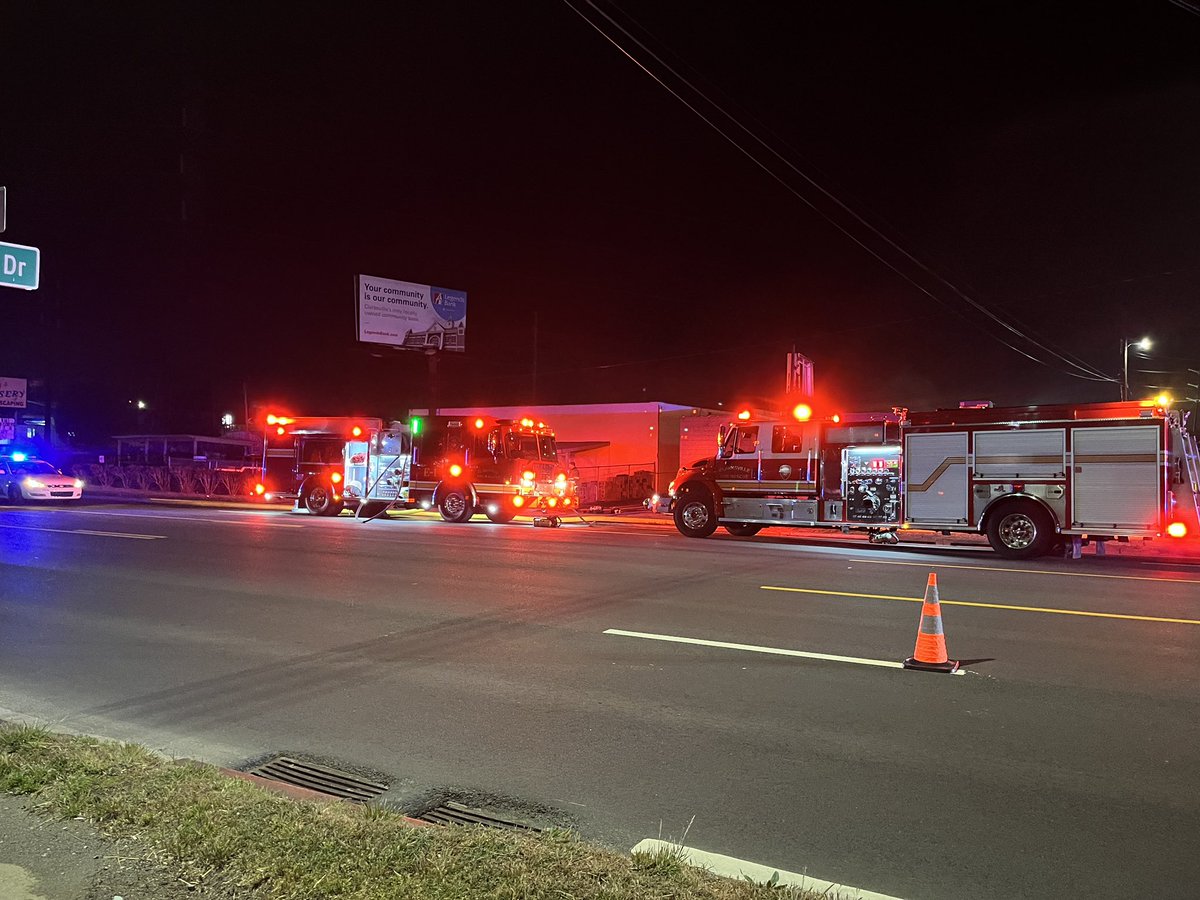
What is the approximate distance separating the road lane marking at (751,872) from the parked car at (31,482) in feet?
93.6

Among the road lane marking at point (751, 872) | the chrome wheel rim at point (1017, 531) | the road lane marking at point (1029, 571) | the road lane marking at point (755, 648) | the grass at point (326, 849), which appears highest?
the chrome wheel rim at point (1017, 531)

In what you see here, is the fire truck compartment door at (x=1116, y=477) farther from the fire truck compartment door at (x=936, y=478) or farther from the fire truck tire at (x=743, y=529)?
the fire truck tire at (x=743, y=529)

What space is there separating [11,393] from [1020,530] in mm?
58897

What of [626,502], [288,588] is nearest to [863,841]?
[288,588]

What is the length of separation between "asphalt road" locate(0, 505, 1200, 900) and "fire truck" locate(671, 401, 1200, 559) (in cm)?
282

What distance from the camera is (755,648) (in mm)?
7398

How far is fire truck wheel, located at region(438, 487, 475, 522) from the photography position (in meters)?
22.0

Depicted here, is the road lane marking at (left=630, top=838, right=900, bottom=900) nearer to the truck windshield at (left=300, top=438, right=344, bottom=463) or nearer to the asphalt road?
the asphalt road

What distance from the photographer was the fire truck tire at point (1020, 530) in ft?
49.1

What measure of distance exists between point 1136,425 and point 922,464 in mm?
3488

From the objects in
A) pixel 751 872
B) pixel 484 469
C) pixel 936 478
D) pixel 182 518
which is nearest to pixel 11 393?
pixel 182 518

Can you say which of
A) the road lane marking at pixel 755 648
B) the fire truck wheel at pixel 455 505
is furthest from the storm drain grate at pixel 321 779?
the fire truck wheel at pixel 455 505

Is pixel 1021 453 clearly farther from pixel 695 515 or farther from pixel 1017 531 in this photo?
pixel 695 515

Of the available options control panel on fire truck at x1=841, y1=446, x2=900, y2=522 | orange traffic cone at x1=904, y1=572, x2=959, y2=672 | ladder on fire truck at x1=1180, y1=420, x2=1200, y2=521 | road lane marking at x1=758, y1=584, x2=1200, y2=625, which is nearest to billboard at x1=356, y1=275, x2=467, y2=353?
control panel on fire truck at x1=841, y1=446, x2=900, y2=522
